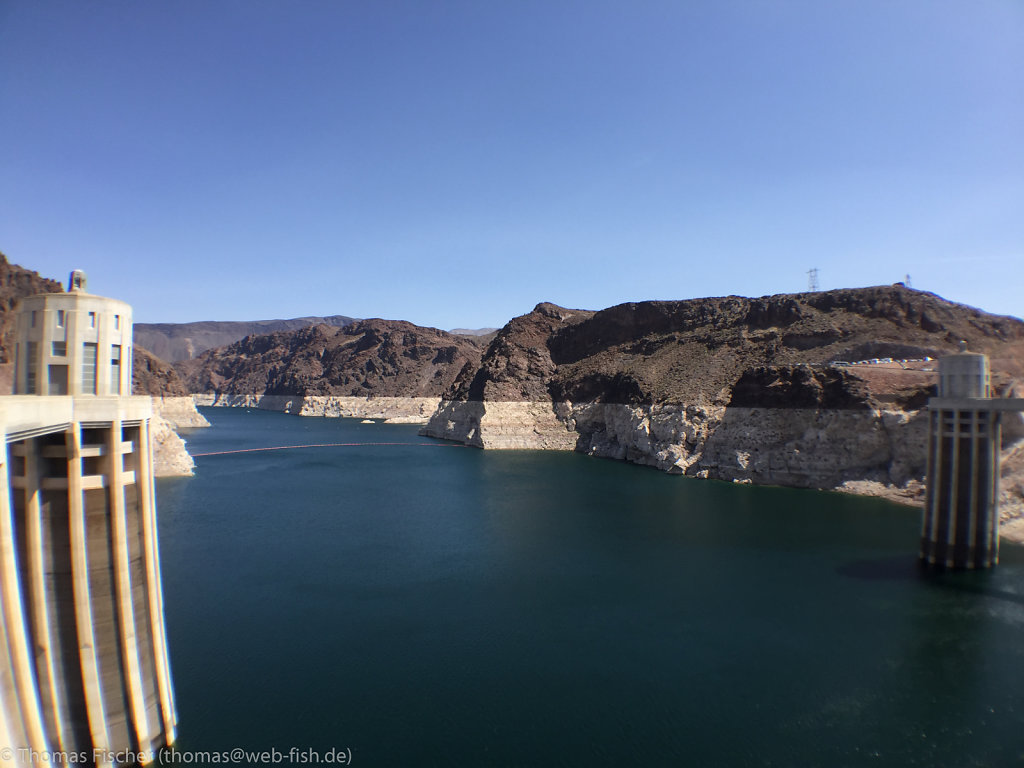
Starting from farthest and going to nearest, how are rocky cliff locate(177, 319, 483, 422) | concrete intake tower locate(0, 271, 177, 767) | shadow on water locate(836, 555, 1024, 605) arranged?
1. rocky cliff locate(177, 319, 483, 422)
2. shadow on water locate(836, 555, 1024, 605)
3. concrete intake tower locate(0, 271, 177, 767)

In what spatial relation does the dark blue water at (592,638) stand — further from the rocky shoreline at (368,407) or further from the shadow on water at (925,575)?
the rocky shoreline at (368,407)

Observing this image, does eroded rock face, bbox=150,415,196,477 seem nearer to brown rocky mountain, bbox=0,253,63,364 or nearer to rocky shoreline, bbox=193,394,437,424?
brown rocky mountain, bbox=0,253,63,364

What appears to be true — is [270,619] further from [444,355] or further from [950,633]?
[444,355]

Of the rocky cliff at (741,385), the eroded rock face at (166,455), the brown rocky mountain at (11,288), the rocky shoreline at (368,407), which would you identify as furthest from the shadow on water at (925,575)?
the rocky shoreline at (368,407)

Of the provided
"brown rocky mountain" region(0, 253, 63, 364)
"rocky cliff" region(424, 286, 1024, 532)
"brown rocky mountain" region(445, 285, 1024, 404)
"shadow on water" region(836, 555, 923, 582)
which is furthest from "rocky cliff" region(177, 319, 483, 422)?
"shadow on water" region(836, 555, 923, 582)

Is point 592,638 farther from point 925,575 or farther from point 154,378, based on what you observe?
point 154,378
